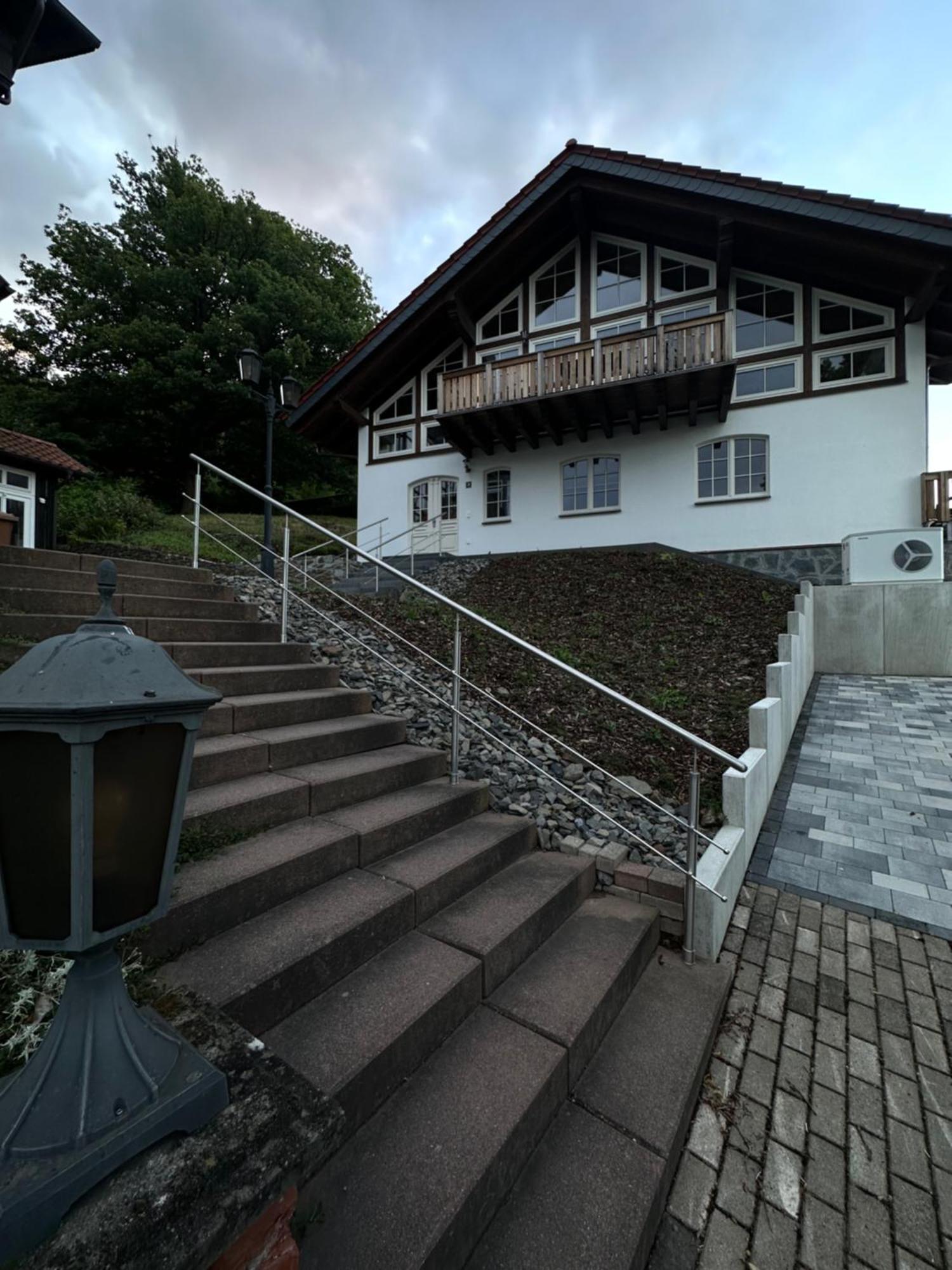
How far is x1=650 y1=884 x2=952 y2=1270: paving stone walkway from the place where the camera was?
1.42 metres

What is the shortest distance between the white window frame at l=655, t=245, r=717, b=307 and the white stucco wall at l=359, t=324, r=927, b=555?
2538 millimetres

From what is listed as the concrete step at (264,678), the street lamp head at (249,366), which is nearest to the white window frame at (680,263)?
the street lamp head at (249,366)

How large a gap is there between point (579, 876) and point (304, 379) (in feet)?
68.7

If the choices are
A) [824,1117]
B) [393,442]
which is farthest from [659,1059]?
[393,442]

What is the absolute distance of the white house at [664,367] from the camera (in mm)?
8898

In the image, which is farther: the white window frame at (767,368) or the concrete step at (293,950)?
the white window frame at (767,368)

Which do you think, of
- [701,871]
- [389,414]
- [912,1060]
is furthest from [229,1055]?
[389,414]

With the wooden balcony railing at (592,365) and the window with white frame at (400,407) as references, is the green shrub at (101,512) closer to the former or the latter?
the window with white frame at (400,407)

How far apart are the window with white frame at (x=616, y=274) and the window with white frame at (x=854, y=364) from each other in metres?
3.83

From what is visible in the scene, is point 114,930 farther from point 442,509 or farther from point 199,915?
point 442,509

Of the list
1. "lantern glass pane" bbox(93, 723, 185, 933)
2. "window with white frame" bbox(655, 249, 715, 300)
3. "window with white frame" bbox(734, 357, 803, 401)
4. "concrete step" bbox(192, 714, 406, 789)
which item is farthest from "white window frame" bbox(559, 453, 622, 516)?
"lantern glass pane" bbox(93, 723, 185, 933)

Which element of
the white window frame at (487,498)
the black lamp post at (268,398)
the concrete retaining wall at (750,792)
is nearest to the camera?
the concrete retaining wall at (750,792)

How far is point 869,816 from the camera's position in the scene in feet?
12.1

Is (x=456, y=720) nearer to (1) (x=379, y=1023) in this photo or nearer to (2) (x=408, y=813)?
(2) (x=408, y=813)
